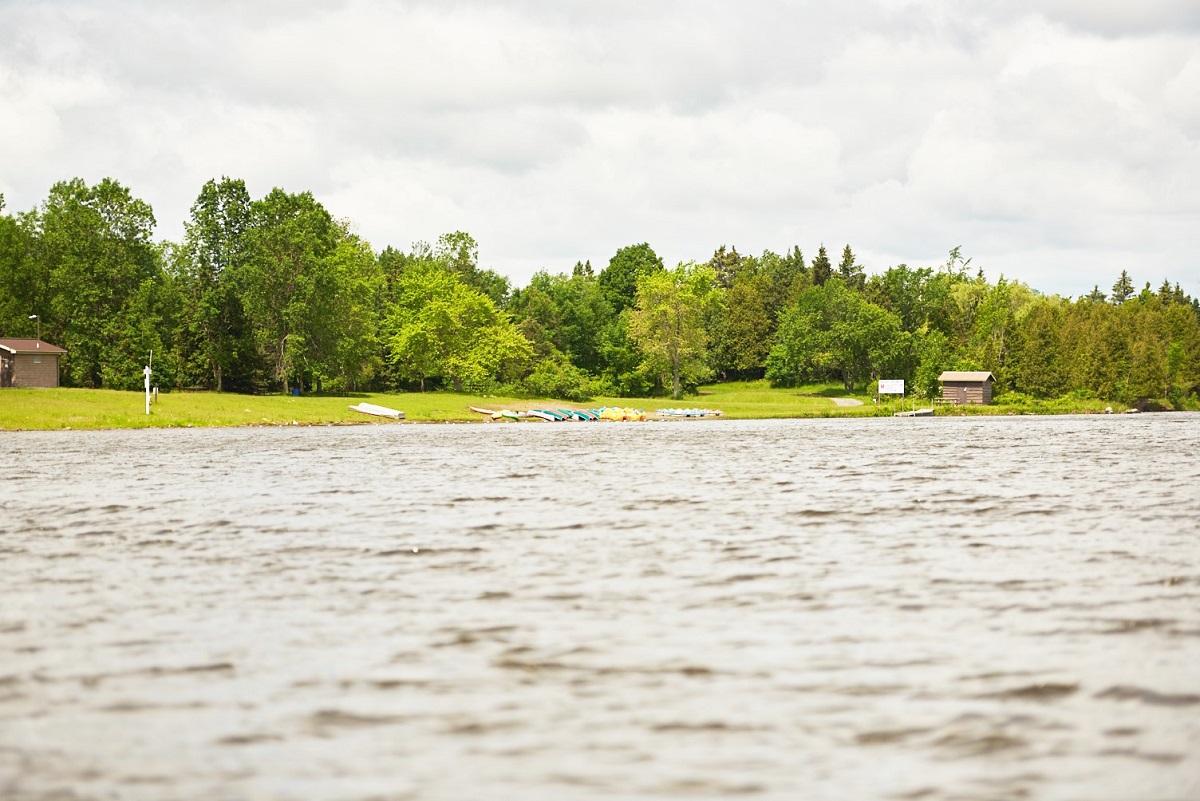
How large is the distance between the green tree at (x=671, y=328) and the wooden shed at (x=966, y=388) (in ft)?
108

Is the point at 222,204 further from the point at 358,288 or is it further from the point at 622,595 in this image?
the point at 622,595

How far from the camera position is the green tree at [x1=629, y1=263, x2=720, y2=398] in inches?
6102

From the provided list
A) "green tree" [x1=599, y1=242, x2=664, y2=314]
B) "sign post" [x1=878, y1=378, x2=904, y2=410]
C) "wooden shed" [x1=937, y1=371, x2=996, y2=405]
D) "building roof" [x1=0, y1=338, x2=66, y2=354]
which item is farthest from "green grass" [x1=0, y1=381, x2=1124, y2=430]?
"green tree" [x1=599, y1=242, x2=664, y2=314]

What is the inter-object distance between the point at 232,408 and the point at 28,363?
21.3 metres

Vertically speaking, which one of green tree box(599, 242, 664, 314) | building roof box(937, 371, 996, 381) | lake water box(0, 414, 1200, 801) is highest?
green tree box(599, 242, 664, 314)

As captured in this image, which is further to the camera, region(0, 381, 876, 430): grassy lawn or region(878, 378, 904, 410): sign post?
region(878, 378, 904, 410): sign post

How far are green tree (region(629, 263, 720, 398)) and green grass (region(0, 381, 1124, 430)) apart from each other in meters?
5.40

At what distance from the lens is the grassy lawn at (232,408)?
88.3 m

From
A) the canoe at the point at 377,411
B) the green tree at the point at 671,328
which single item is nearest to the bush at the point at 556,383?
the green tree at the point at 671,328

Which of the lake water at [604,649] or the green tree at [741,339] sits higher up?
the green tree at [741,339]

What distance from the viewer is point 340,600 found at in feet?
52.4

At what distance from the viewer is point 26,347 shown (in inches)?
4035

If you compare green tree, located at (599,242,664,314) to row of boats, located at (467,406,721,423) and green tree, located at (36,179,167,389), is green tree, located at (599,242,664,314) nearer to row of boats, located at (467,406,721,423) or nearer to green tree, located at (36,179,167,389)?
row of boats, located at (467,406,721,423)

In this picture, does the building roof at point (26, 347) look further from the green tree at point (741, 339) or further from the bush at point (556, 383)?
the green tree at point (741, 339)
